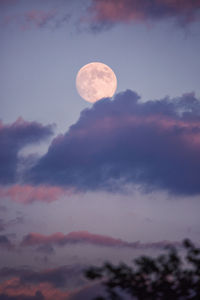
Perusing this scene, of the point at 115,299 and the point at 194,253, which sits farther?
the point at 194,253

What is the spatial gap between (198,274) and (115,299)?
559 centimetres

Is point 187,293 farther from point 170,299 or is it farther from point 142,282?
point 142,282

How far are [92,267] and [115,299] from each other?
2.26m

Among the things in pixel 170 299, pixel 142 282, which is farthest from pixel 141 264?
pixel 170 299

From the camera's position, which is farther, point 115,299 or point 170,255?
point 170,255

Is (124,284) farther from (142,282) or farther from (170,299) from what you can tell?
(170,299)

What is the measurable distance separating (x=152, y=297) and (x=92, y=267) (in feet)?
13.2

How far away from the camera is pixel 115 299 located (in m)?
23.4

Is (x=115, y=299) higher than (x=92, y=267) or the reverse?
the reverse

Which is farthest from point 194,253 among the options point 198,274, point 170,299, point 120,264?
point 120,264

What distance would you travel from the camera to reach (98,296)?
23.0 meters

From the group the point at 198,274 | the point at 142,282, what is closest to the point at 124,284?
the point at 142,282

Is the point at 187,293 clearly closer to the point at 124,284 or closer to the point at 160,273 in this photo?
the point at 160,273

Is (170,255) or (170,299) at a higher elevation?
(170,255)
